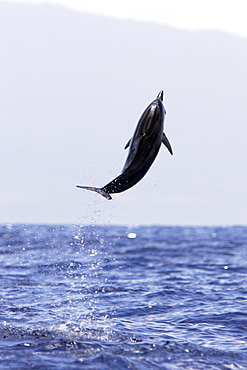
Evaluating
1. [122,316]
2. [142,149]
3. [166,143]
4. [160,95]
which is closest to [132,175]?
[142,149]

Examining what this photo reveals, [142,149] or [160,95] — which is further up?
[160,95]

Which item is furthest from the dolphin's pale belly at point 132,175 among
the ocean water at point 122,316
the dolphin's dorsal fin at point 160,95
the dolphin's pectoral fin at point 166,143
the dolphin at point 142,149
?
the ocean water at point 122,316

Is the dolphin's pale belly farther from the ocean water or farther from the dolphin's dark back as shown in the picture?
the ocean water

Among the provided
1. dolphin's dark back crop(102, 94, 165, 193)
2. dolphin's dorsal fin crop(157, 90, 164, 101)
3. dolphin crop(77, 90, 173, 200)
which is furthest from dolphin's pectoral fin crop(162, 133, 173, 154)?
dolphin's dorsal fin crop(157, 90, 164, 101)

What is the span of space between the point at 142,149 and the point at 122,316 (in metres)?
6.81

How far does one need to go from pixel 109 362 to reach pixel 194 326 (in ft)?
13.3

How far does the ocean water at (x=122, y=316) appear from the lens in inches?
414

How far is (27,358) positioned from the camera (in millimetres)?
10258

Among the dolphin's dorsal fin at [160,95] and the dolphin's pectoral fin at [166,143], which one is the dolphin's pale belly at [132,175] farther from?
the dolphin's dorsal fin at [160,95]

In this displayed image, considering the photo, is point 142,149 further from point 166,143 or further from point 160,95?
point 160,95

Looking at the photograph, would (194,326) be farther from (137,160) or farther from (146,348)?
(137,160)

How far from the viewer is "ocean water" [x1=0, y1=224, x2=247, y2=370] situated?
10516 millimetres

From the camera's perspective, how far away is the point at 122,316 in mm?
14641

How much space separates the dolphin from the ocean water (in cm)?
332
